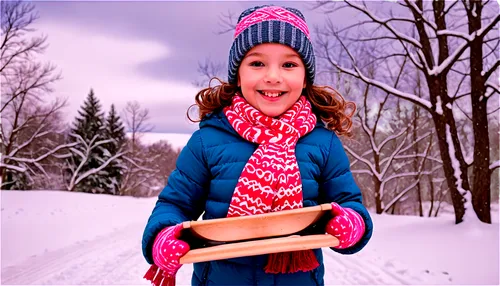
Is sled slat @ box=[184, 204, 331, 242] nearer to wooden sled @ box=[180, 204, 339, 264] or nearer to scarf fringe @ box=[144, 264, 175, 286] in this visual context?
wooden sled @ box=[180, 204, 339, 264]

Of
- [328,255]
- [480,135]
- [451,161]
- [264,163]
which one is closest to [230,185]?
[264,163]

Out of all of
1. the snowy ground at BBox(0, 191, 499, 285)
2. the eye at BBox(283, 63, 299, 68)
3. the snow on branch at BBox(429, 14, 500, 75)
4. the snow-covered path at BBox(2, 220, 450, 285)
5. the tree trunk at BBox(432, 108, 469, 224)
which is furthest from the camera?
the tree trunk at BBox(432, 108, 469, 224)

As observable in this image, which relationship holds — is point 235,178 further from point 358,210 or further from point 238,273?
point 358,210

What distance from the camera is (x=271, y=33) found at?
180 cm

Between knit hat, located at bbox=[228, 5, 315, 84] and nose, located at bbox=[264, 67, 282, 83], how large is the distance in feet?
0.44

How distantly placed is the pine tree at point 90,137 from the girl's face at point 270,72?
30.4m

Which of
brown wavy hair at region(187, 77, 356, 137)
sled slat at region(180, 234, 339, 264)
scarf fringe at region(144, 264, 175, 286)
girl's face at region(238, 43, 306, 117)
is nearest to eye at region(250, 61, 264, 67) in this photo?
girl's face at region(238, 43, 306, 117)

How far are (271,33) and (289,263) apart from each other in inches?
39.9

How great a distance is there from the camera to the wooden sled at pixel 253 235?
4.24ft

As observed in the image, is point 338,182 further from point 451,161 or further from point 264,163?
point 451,161

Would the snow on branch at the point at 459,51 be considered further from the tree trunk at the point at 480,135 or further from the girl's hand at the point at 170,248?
the girl's hand at the point at 170,248

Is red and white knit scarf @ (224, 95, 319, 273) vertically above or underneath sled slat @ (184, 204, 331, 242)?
above

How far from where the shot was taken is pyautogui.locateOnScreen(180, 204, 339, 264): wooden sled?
1.29 metres

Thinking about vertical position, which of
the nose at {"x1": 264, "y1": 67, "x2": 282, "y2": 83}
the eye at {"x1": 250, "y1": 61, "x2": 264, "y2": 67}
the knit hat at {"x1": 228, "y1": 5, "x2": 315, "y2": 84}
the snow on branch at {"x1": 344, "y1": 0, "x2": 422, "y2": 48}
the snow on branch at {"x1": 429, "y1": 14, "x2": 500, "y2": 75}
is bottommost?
the nose at {"x1": 264, "y1": 67, "x2": 282, "y2": 83}
